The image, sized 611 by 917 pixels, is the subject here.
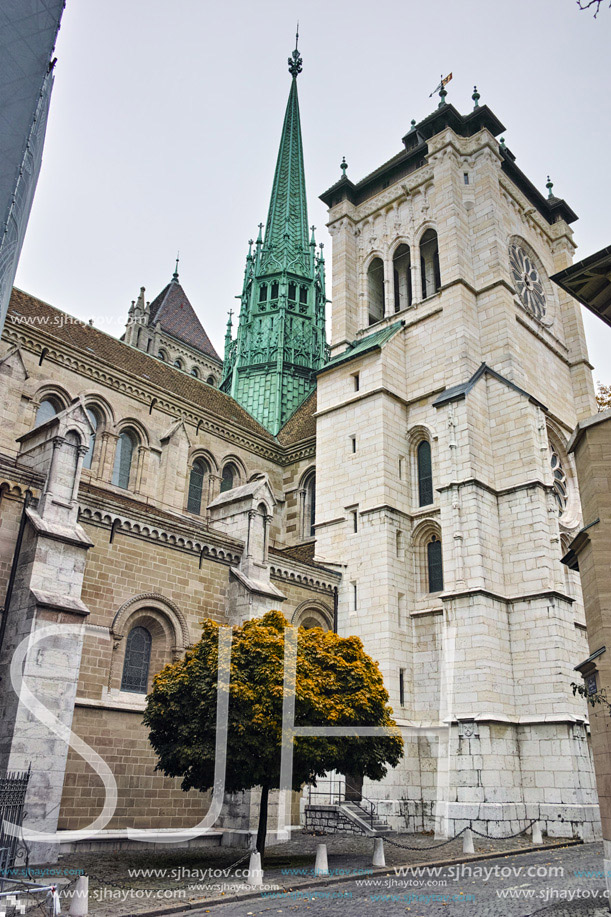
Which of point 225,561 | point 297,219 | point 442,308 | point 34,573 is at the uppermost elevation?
point 297,219

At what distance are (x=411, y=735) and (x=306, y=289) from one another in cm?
2436

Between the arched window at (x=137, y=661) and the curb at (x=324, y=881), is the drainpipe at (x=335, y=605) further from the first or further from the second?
the curb at (x=324, y=881)

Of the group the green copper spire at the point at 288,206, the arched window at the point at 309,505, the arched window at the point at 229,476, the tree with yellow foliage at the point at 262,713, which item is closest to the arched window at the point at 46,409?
the arched window at the point at 229,476

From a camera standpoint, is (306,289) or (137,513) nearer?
(137,513)

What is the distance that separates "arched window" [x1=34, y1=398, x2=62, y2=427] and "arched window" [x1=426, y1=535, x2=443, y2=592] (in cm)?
1283

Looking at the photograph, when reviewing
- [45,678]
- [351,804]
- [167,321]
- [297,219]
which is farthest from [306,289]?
[45,678]

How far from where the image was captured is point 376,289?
1293 inches

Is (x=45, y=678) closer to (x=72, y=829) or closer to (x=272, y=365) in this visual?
(x=72, y=829)

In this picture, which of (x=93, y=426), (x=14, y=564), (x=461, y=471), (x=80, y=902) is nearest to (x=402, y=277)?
(x=461, y=471)

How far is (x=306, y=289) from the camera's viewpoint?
1513 inches

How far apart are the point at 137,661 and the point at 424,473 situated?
12243 millimetres

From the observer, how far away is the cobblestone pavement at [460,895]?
31.8 feet

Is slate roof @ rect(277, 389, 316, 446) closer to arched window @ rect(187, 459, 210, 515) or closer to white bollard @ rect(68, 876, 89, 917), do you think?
arched window @ rect(187, 459, 210, 515)

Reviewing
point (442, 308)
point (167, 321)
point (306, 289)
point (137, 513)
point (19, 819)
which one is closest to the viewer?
point (19, 819)
